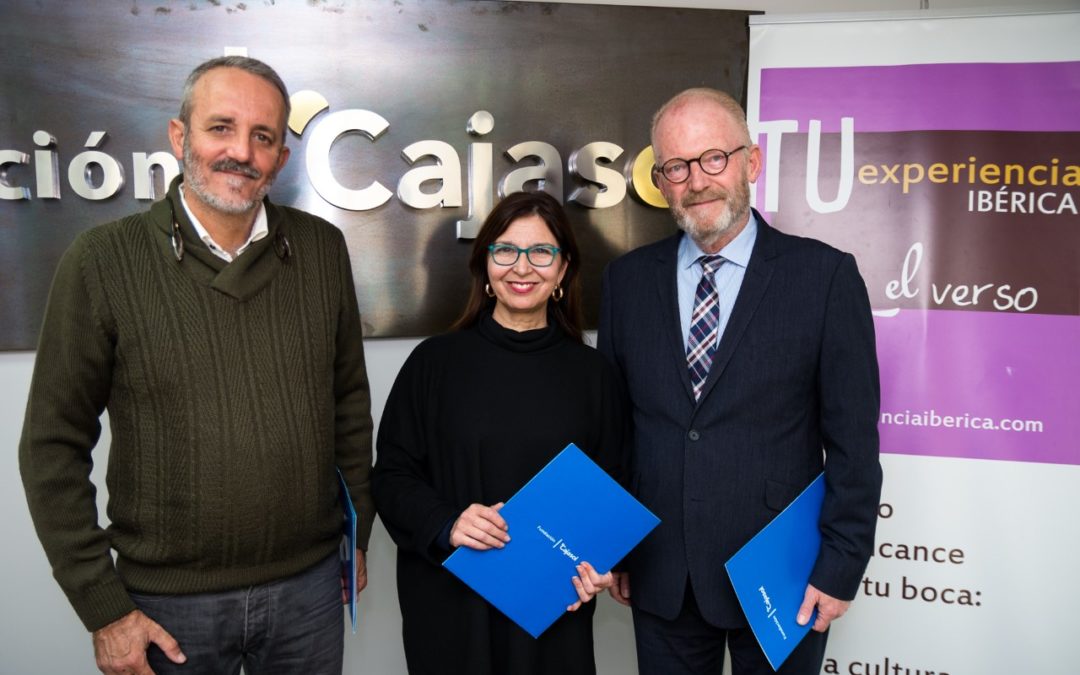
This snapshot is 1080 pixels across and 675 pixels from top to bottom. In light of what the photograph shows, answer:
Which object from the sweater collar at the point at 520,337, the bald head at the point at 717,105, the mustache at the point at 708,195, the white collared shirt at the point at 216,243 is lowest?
the sweater collar at the point at 520,337

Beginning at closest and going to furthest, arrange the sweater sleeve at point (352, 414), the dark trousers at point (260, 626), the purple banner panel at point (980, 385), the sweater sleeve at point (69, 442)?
1. the sweater sleeve at point (69, 442)
2. the dark trousers at point (260, 626)
3. the sweater sleeve at point (352, 414)
4. the purple banner panel at point (980, 385)

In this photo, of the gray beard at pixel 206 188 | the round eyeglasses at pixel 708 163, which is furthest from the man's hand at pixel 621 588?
the gray beard at pixel 206 188

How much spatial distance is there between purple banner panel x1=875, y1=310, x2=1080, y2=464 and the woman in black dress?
116 cm

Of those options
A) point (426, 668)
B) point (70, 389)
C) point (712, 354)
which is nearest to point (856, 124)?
point (712, 354)

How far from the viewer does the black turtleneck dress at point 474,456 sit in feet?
5.40

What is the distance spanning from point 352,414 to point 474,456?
0.37 metres

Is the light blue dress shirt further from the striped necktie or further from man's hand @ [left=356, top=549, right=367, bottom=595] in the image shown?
man's hand @ [left=356, top=549, right=367, bottom=595]

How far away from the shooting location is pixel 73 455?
4.92 ft

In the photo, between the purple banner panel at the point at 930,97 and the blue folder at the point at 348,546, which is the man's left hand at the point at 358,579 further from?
the purple banner panel at the point at 930,97

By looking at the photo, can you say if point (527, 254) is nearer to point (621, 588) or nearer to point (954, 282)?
point (621, 588)

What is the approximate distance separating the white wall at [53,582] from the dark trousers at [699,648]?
3.00 ft

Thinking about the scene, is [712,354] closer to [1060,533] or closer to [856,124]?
[856,124]

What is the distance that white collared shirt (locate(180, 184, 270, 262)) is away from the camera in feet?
5.14

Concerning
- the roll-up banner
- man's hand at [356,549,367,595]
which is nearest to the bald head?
the roll-up banner
